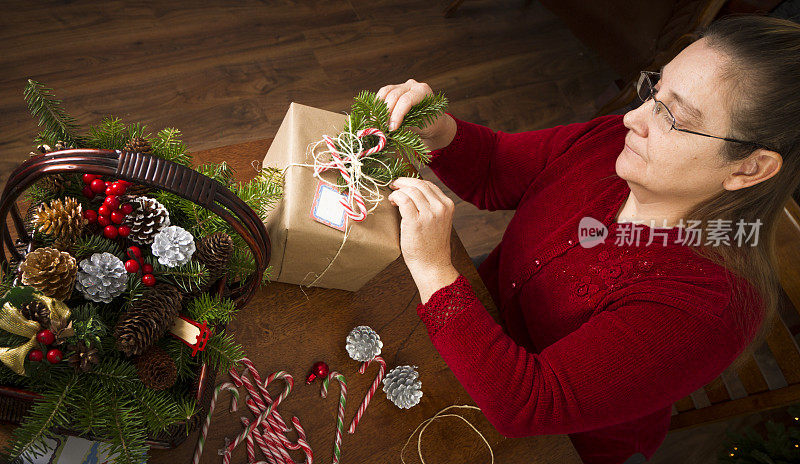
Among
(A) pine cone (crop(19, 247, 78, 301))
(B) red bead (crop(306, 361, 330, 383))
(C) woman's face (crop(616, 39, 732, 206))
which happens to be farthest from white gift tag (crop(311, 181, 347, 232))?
(C) woman's face (crop(616, 39, 732, 206))

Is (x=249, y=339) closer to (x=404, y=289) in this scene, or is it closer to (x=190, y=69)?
(x=404, y=289)

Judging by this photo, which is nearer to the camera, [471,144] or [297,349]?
[297,349]

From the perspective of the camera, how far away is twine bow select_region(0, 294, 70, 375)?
66cm

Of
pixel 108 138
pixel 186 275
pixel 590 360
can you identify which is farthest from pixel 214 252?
pixel 590 360

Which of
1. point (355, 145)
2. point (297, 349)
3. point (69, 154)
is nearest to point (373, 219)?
point (355, 145)

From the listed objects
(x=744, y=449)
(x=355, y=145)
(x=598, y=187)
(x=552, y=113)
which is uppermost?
(x=355, y=145)

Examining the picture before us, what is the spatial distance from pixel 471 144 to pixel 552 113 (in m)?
1.50

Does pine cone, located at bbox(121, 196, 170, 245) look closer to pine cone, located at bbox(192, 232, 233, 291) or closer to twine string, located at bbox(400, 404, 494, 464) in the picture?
pine cone, located at bbox(192, 232, 233, 291)

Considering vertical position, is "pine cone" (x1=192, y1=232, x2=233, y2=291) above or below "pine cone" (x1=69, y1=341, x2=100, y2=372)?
above

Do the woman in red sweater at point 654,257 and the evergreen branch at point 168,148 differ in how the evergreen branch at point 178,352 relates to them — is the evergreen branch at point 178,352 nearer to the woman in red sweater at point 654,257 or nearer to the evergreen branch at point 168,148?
the evergreen branch at point 168,148

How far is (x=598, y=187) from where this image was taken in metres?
1.20

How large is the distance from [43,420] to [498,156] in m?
0.97

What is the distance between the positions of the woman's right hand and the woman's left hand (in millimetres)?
129

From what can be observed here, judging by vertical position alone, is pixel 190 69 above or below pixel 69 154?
below
